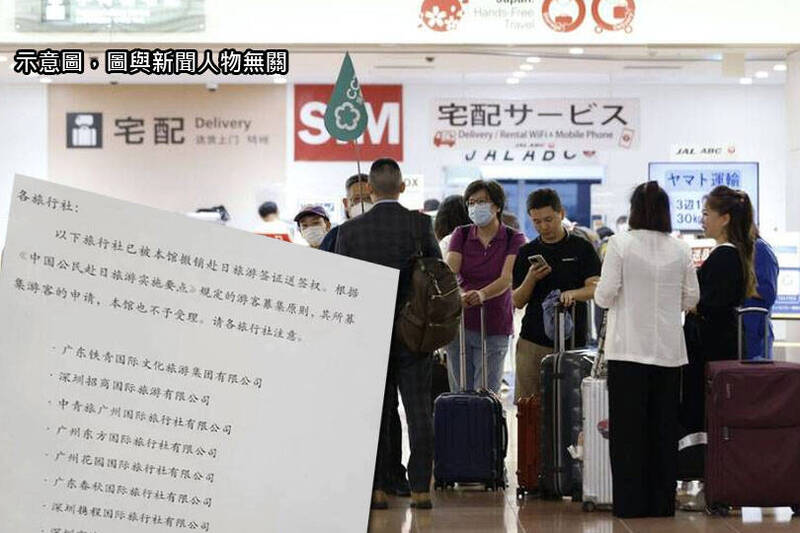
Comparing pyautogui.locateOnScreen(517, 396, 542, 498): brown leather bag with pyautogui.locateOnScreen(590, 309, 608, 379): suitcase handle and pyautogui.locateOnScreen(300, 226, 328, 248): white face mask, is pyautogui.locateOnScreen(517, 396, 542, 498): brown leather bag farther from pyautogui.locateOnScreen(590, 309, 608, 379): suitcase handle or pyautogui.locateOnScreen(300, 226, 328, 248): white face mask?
pyautogui.locateOnScreen(300, 226, 328, 248): white face mask

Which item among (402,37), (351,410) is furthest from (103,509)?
(402,37)

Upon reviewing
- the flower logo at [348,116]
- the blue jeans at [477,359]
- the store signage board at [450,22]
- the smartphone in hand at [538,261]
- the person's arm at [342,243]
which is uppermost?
the store signage board at [450,22]

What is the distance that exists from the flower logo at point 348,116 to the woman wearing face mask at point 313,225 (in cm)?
162

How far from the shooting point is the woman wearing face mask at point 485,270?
6230 millimetres

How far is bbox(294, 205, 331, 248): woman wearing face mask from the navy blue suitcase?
1028 millimetres

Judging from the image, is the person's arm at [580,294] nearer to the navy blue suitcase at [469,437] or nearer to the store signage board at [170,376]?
the navy blue suitcase at [469,437]

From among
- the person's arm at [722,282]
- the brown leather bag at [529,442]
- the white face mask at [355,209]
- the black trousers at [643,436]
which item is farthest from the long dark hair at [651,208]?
the white face mask at [355,209]

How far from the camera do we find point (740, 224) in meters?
5.50

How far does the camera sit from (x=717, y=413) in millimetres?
5246

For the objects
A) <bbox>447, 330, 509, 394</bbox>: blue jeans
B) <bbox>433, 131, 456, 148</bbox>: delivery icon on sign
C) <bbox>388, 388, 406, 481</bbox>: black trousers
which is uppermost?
<bbox>433, 131, 456, 148</bbox>: delivery icon on sign

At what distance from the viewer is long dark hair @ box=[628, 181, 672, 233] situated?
205 inches

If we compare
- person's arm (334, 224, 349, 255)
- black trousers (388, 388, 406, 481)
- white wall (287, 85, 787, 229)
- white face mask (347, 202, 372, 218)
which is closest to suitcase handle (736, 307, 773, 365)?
black trousers (388, 388, 406, 481)

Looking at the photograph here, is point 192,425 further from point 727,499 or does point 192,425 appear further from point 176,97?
point 176,97

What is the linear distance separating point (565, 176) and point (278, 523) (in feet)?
48.5
